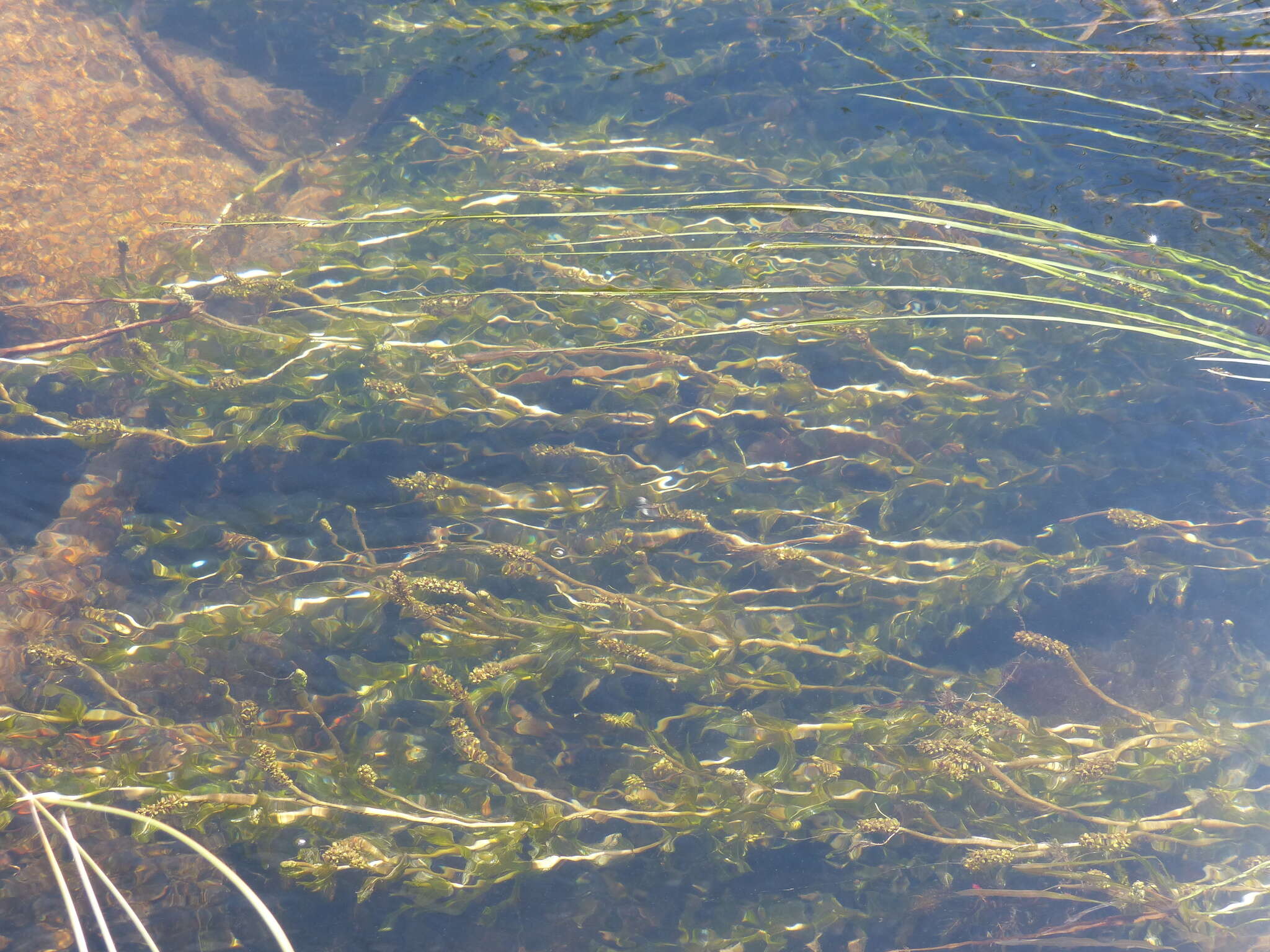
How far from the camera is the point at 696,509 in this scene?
138 inches

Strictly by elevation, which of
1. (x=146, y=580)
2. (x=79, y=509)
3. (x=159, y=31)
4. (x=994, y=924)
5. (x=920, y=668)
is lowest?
(x=994, y=924)

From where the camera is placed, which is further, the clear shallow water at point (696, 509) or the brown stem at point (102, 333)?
the brown stem at point (102, 333)

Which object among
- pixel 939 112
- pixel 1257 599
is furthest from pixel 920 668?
pixel 939 112

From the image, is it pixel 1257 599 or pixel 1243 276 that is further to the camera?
pixel 1257 599

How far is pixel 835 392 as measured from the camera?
3.81 m

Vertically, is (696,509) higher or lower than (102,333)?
lower

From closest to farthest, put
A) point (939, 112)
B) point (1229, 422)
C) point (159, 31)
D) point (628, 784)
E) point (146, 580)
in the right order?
point (628, 784) → point (146, 580) → point (1229, 422) → point (939, 112) → point (159, 31)

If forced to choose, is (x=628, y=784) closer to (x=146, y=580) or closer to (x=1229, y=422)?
(x=146, y=580)

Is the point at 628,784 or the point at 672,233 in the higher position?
the point at 672,233

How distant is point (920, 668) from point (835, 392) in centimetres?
134

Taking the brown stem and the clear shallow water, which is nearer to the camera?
the clear shallow water

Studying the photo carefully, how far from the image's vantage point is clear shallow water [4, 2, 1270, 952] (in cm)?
279

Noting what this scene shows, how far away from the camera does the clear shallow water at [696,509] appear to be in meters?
2.79

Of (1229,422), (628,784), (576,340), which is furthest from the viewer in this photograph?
(1229,422)
